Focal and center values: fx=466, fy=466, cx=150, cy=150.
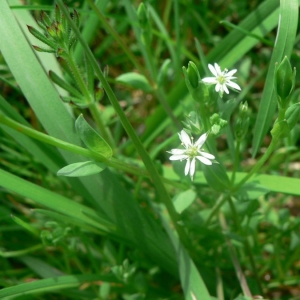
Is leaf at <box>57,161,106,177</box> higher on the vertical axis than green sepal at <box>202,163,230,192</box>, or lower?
lower

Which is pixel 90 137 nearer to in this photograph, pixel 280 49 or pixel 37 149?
pixel 37 149

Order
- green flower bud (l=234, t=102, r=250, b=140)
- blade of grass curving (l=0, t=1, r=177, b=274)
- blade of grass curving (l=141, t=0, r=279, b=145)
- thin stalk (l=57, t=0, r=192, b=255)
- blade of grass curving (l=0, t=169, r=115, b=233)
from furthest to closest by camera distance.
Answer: blade of grass curving (l=141, t=0, r=279, b=145)
blade of grass curving (l=0, t=1, r=177, b=274)
blade of grass curving (l=0, t=169, r=115, b=233)
green flower bud (l=234, t=102, r=250, b=140)
thin stalk (l=57, t=0, r=192, b=255)

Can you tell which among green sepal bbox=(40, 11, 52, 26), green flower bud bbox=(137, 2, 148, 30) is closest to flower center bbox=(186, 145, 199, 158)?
green sepal bbox=(40, 11, 52, 26)

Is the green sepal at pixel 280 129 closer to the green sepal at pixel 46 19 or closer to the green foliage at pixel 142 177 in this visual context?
the green foliage at pixel 142 177

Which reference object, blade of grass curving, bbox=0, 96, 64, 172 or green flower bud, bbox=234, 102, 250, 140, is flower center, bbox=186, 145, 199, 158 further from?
blade of grass curving, bbox=0, 96, 64, 172

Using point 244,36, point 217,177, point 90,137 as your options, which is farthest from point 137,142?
point 244,36

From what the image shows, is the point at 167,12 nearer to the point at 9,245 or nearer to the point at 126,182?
the point at 126,182

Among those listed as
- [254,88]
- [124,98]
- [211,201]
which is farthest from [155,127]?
[254,88]

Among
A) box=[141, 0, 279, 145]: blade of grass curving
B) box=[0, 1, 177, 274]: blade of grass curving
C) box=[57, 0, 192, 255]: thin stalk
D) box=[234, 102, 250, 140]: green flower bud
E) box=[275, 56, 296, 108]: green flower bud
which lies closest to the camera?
box=[57, 0, 192, 255]: thin stalk
